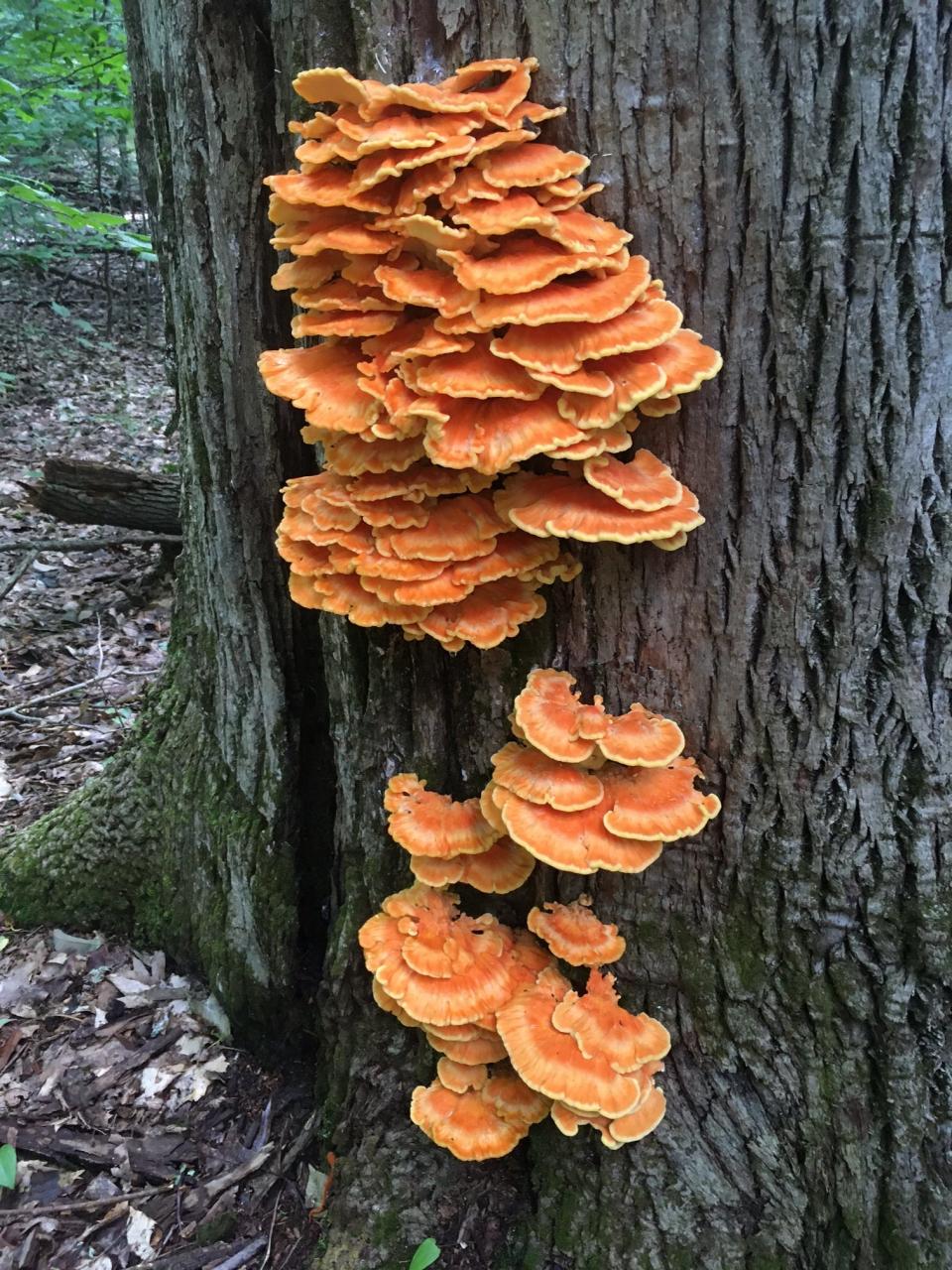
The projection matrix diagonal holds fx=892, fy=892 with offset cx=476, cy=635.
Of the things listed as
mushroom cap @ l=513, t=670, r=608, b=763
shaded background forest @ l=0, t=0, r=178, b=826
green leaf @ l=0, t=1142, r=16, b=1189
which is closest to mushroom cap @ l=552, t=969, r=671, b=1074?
mushroom cap @ l=513, t=670, r=608, b=763

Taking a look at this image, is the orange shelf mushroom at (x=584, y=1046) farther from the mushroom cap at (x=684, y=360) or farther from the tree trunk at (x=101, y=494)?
the tree trunk at (x=101, y=494)

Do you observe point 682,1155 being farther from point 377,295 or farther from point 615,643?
point 377,295

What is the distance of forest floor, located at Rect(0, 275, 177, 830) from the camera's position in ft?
21.2

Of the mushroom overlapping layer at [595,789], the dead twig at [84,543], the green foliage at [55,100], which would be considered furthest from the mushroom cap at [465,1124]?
the green foliage at [55,100]

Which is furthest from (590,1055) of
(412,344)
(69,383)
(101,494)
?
(69,383)

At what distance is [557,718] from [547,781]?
180mm

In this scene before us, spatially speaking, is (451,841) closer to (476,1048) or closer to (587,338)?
(476,1048)

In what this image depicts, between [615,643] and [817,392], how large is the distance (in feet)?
2.93

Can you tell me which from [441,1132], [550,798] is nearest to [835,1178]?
[441,1132]

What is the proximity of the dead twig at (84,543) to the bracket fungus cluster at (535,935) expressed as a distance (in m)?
5.46

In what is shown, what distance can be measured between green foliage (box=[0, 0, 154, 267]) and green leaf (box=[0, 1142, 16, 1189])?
9720 millimetres

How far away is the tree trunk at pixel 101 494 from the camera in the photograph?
25.4 feet

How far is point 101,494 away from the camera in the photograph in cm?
780

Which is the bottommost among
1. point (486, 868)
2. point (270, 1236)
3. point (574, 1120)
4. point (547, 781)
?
point (270, 1236)
